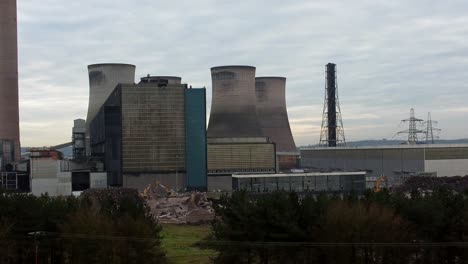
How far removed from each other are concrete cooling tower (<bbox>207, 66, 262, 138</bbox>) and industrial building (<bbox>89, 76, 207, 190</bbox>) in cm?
214

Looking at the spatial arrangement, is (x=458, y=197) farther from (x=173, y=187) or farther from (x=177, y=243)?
(x=173, y=187)

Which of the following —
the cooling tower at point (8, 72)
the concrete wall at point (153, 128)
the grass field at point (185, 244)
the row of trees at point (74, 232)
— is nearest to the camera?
the row of trees at point (74, 232)

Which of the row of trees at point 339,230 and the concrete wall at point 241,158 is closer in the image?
the row of trees at point 339,230

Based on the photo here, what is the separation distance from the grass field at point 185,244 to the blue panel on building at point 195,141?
57.5ft

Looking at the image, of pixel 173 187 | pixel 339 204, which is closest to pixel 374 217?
pixel 339 204

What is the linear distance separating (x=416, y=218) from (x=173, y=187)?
3404 centimetres

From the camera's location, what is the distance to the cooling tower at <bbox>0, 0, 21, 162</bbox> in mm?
47406

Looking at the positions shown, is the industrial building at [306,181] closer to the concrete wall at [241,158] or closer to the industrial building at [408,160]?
the industrial building at [408,160]

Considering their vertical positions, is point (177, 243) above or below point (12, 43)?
below

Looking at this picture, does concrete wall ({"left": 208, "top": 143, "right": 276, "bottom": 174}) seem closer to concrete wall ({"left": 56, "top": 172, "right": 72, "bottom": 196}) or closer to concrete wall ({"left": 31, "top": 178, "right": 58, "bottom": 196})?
concrete wall ({"left": 56, "top": 172, "right": 72, "bottom": 196})

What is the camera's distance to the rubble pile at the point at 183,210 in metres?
33.3

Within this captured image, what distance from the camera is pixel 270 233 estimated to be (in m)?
16.3

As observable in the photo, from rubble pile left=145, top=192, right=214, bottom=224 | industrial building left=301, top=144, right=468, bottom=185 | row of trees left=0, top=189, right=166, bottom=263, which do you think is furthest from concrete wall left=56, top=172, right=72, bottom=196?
row of trees left=0, top=189, right=166, bottom=263

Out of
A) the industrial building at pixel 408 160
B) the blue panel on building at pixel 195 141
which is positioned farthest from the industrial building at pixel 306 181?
the industrial building at pixel 408 160
